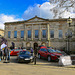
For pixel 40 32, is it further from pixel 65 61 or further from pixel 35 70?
pixel 35 70

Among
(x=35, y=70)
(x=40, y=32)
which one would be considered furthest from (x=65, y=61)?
(x=40, y=32)

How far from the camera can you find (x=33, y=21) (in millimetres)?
37188

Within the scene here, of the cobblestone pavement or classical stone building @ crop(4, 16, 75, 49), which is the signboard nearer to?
the cobblestone pavement

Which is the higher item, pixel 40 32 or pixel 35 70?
pixel 40 32

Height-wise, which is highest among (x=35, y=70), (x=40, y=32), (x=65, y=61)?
(x=40, y=32)

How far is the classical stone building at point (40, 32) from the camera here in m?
35.8

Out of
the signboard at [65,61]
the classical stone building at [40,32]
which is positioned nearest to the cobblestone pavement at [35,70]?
the signboard at [65,61]

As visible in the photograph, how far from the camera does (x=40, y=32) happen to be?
3675 centimetres

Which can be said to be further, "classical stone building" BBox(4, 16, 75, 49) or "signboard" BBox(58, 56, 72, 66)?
"classical stone building" BBox(4, 16, 75, 49)

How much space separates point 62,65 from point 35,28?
28.4 m

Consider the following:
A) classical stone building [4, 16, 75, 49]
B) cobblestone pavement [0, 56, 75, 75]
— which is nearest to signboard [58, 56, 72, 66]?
cobblestone pavement [0, 56, 75, 75]

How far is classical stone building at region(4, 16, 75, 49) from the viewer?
35.8 meters

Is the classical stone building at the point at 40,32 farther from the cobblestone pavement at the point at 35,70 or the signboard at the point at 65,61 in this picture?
the cobblestone pavement at the point at 35,70

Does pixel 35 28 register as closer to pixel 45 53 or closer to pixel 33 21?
pixel 33 21
